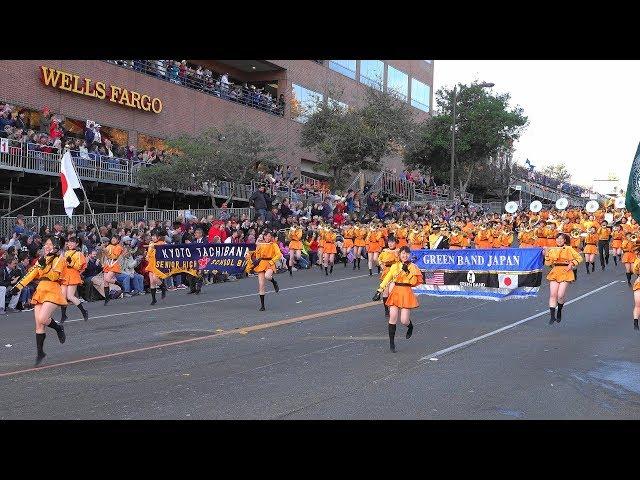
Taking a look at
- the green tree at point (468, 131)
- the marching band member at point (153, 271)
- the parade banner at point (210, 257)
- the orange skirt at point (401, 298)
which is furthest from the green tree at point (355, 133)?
the orange skirt at point (401, 298)

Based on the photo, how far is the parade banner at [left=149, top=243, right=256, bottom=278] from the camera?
70.7 feet

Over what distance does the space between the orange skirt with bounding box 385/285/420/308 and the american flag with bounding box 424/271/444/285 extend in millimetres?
4736

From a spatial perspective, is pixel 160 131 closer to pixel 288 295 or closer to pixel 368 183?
pixel 368 183

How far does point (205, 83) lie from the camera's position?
3959 centimetres

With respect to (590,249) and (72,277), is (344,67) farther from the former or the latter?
(72,277)

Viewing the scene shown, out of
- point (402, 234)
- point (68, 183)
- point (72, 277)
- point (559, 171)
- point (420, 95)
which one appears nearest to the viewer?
point (72, 277)

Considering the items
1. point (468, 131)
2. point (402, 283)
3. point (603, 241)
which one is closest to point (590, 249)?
point (603, 241)

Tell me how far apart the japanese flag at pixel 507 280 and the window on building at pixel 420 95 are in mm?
46172

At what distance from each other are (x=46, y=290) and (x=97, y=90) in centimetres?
2202

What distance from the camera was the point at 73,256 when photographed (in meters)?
15.6

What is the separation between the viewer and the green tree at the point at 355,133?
139ft

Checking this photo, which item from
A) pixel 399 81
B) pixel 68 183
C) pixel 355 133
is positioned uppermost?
pixel 399 81

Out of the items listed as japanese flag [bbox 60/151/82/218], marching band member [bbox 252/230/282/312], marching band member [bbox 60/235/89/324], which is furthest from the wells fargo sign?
marching band member [bbox 60/235/89/324]
